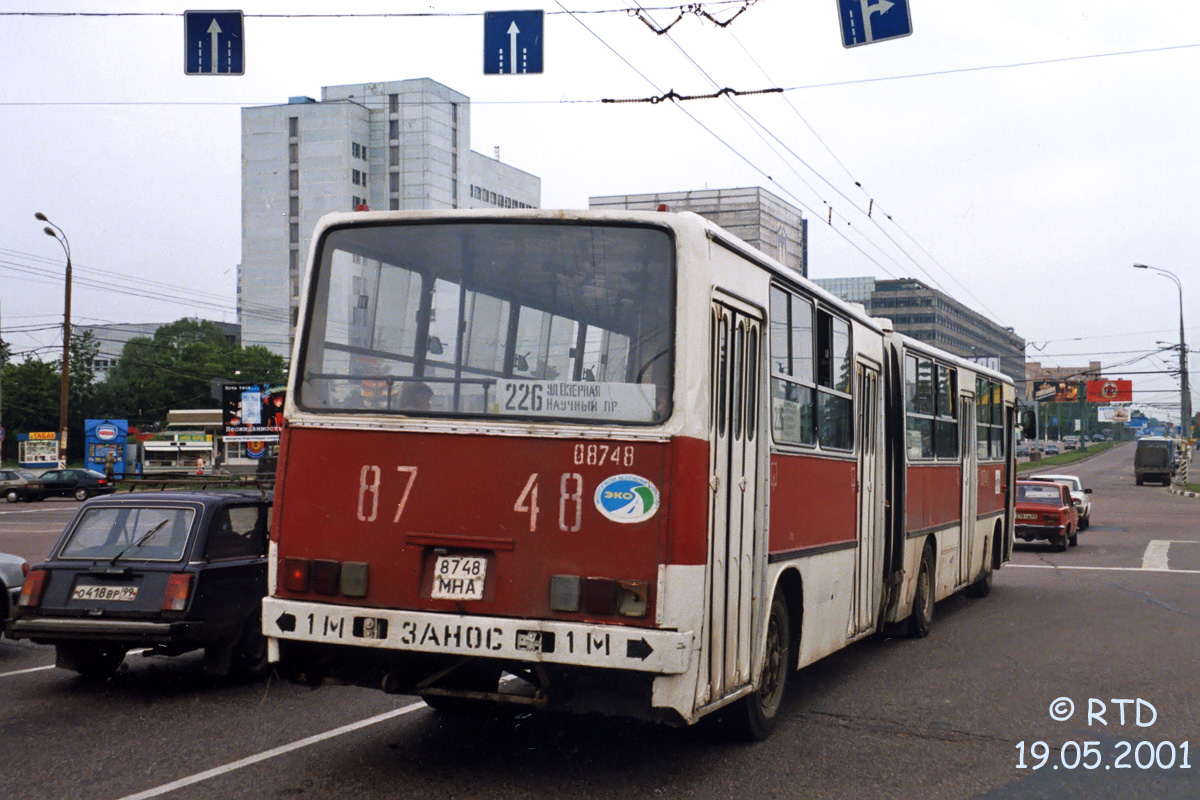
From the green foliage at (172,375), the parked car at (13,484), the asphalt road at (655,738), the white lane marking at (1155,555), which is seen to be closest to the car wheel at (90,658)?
the asphalt road at (655,738)

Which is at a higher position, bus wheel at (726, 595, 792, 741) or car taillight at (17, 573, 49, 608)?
car taillight at (17, 573, 49, 608)

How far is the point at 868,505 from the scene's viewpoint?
403 inches

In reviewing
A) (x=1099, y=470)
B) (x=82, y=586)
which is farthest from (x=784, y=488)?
(x=1099, y=470)

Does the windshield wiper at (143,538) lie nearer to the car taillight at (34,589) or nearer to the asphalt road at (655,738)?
the car taillight at (34,589)

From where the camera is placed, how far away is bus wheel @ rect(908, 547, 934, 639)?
12430mm

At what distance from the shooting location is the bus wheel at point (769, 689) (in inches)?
292

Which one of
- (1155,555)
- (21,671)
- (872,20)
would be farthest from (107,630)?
(1155,555)

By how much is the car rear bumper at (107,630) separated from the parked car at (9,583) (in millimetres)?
1993

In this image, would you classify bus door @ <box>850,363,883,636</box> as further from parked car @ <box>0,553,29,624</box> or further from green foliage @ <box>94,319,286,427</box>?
green foliage @ <box>94,319,286,427</box>

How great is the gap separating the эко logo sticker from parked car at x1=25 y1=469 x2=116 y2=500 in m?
47.0

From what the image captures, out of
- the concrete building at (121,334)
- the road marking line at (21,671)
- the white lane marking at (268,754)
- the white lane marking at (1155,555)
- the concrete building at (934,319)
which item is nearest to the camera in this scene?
the white lane marking at (268,754)

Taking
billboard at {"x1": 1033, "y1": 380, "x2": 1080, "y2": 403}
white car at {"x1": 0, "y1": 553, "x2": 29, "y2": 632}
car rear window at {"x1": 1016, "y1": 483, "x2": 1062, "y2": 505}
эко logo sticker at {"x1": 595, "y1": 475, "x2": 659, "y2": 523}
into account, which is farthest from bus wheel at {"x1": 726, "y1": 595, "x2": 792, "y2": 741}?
billboard at {"x1": 1033, "y1": 380, "x2": 1080, "y2": 403}

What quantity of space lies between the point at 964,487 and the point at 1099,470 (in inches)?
3460

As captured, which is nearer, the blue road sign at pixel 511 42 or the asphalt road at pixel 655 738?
the asphalt road at pixel 655 738
